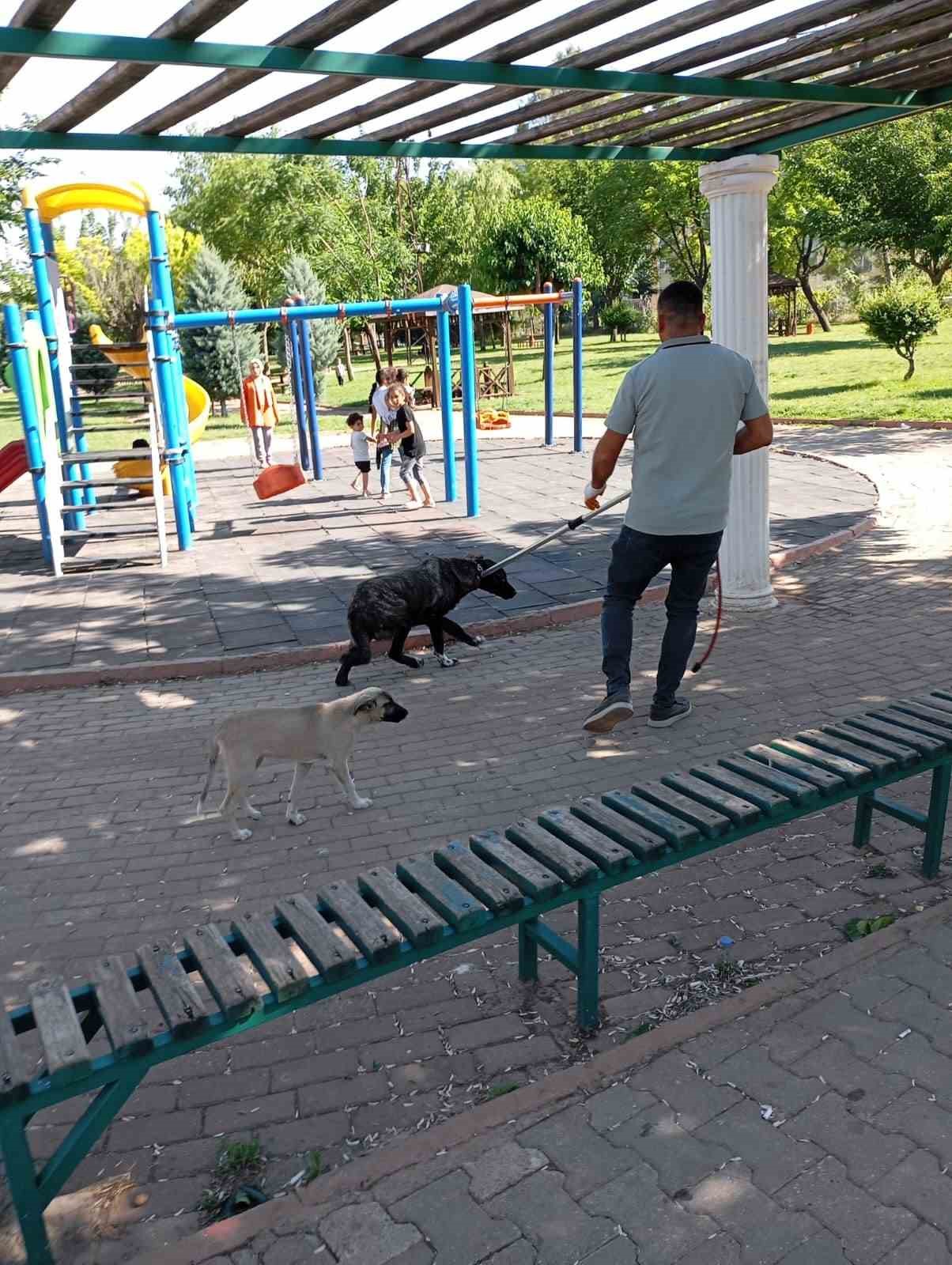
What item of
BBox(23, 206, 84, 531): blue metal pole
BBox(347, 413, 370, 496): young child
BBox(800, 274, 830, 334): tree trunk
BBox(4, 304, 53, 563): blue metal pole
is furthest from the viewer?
BBox(800, 274, 830, 334): tree trunk

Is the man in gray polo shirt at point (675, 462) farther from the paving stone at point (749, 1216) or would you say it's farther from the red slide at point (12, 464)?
the red slide at point (12, 464)

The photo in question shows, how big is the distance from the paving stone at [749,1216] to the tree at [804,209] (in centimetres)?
3596

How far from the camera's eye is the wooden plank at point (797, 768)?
3562 mm

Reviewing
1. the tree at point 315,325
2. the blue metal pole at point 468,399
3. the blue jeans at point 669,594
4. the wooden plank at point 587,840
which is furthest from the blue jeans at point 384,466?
the tree at point 315,325

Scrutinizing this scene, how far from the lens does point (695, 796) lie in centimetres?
355

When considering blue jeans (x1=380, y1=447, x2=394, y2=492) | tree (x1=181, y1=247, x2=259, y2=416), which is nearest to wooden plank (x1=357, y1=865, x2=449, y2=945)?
blue jeans (x1=380, y1=447, x2=394, y2=492)

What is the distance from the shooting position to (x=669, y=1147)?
269 cm

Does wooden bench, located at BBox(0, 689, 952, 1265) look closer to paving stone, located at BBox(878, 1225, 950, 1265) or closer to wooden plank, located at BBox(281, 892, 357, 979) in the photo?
wooden plank, located at BBox(281, 892, 357, 979)

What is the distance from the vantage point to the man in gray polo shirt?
4797 mm

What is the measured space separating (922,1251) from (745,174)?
629cm

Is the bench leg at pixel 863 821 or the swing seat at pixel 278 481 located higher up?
the swing seat at pixel 278 481

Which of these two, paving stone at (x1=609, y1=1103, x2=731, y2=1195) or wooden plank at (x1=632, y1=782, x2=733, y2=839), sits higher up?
wooden plank at (x1=632, y1=782, x2=733, y2=839)

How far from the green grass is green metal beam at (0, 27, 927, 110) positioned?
8.63m

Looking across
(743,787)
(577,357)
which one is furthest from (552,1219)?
(577,357)
